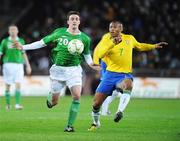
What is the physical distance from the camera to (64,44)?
52.2 feet

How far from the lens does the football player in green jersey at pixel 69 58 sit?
15781 mm

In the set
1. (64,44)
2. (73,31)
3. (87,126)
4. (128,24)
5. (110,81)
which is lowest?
(87,126)

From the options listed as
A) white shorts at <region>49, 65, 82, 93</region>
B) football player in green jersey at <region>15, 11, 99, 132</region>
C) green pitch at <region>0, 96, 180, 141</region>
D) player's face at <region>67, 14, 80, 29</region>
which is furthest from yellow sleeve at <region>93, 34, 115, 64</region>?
green pitch at <region>0, 96, 180, 141</region>

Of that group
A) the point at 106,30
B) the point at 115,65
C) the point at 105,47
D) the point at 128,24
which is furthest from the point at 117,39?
the point at 106,30

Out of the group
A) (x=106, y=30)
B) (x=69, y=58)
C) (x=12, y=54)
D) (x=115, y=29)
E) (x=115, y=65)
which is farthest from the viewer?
(x=106, y=30)

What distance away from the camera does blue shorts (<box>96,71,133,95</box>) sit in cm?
1655

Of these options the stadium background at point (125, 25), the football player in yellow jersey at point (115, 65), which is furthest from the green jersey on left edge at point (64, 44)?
the stadium background at point (125, 25)

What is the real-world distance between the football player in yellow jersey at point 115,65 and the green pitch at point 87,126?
676 millimetres

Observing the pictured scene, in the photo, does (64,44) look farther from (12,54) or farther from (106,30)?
(106,30)

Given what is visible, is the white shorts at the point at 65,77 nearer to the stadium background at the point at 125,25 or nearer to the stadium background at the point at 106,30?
the stadium background at the point at 106,30

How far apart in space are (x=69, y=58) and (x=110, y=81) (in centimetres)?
→ 124

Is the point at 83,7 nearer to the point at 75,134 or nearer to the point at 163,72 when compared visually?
the point at 163,72

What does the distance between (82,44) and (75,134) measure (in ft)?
6.95

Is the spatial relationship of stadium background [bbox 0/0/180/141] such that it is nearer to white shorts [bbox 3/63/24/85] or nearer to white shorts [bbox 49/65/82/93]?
white shorts [bbox 3/63/24/85]
